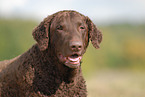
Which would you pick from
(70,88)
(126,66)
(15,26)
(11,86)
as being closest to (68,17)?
(70,88)

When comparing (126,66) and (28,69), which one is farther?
(126,66)

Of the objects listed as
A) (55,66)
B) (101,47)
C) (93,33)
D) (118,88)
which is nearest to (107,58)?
(101,47)

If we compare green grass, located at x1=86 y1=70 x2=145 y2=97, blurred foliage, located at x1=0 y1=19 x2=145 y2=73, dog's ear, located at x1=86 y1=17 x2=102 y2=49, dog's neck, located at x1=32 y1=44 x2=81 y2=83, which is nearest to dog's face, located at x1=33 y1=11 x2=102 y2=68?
dog's ear, located at x1=86 y1=17 x2=102 y2=49

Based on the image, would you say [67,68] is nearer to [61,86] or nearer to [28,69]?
[61,86]

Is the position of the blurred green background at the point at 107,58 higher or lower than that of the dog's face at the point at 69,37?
lower

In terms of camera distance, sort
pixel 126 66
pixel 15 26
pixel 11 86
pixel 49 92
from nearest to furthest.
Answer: pixel 49 92 → pixel 11 86 → pixel 15 26 → pixel 126 66

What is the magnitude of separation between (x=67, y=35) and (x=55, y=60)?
0.55 meters

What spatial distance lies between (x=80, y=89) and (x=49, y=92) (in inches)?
23.9

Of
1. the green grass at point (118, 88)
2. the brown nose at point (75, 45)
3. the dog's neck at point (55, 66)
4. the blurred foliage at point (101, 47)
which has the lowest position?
the blurred foliage at point (101, 47)

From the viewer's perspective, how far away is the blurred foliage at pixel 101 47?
28.8 metres

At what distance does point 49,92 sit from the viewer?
16.2 ft

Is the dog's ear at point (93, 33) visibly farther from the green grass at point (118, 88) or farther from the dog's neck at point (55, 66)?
the green grass at point (118, 88)

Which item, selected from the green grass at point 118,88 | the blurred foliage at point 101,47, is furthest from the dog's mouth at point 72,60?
the blurred foliage at point 101,47

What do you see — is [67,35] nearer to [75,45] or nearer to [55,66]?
[75,45]
